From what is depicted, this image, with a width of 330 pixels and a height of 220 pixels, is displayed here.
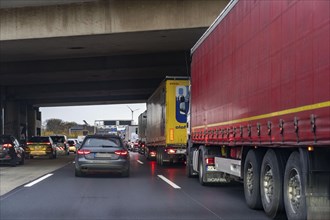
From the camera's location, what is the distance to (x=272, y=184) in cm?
895

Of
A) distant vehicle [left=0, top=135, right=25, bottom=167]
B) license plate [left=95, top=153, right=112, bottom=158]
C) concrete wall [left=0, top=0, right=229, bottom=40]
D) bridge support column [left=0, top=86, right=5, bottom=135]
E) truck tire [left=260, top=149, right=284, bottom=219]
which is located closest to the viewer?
truck tire [left=260, top=149, right=284, bottom=219]

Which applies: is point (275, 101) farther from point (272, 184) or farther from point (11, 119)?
point (11, 119)

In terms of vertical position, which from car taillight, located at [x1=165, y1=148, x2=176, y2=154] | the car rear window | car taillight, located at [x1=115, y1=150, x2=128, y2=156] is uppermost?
the car rear window

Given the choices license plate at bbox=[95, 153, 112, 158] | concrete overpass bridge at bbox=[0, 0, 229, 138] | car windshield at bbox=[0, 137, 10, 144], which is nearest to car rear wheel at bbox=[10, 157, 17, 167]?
car windshield at bbox=[0, 137, 10, 144]

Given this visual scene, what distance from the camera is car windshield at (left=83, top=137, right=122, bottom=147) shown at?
58.3ft

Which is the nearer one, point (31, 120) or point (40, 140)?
point (40, 140)

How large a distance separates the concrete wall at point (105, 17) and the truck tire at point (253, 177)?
12.0 metres

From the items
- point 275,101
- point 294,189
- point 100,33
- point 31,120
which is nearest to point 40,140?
point 100,33

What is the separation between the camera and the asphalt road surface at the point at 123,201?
9742mm

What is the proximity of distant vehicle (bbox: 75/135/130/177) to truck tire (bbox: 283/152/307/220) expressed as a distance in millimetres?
9929

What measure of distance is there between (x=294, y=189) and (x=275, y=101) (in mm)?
1455

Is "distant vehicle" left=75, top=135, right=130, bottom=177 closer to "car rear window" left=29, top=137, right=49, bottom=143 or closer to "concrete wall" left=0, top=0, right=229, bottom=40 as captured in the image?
"concrete wall" left=0, top=0, right=229, bottom=40

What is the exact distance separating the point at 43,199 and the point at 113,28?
11.6 m

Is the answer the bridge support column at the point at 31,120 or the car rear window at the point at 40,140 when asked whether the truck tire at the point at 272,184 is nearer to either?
the car rear window at the point at 40,140
